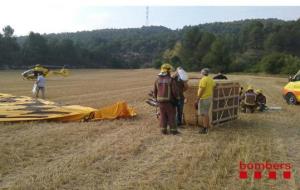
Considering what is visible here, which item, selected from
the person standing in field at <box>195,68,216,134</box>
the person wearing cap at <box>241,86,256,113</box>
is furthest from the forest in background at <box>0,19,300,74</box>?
the person standing in field at <box>195,68,216,134</box>

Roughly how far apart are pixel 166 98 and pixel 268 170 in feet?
13.9

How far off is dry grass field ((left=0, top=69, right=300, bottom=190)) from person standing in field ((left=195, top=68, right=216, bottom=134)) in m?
0.45

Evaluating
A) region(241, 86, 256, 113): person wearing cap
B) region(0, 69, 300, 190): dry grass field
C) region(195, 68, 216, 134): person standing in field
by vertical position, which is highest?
region(195, 68, 216, 134): person standing in field

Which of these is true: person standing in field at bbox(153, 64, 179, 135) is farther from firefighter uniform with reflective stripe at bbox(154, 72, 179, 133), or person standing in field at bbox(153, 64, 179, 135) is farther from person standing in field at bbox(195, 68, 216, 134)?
person standing in field at bbox(195, 68, 216, 134)

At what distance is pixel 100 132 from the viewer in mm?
11930

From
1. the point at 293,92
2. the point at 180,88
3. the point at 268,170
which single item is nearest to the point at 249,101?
Result: the point at 293,92

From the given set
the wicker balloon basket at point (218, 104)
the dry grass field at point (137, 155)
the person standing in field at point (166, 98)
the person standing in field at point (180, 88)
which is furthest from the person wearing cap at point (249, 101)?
the person standing in field at point (166, 98)

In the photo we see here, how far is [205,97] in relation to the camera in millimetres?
12359

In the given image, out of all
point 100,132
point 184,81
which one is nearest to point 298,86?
point 184,81

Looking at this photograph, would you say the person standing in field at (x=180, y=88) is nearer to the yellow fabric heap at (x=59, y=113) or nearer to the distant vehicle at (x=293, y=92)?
the yellow fabric heap at (x=59, y=113)

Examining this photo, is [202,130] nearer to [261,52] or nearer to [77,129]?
[77,129]

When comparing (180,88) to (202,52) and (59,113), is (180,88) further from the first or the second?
(202,52)

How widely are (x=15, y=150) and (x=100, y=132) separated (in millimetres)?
2771

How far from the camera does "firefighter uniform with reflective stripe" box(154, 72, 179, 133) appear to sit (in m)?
11.9
